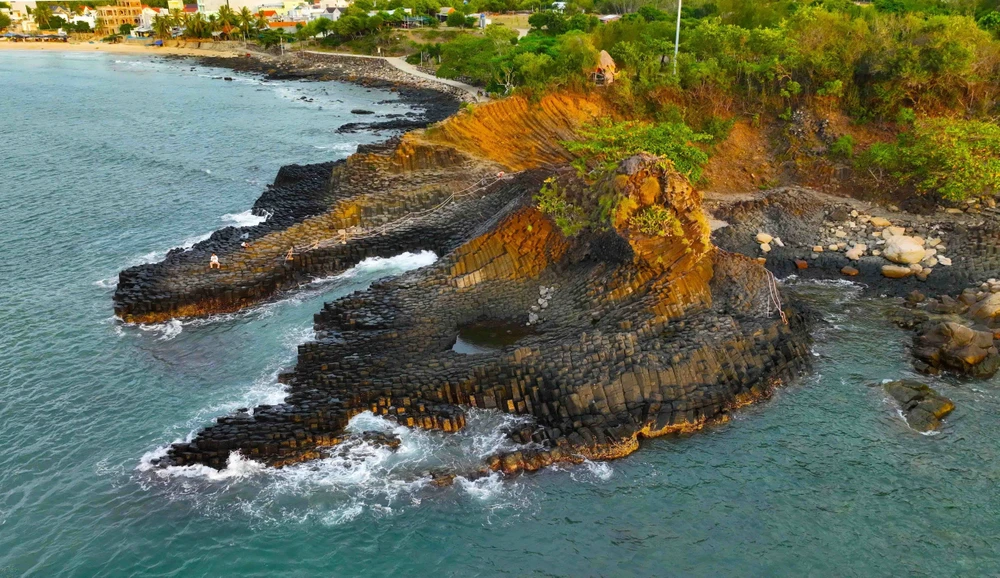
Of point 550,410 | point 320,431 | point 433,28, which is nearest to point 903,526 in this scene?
point 550,410

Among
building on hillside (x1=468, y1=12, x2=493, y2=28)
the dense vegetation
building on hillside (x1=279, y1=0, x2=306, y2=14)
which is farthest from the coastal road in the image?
building on hillside (x1=279, y1=0, x2=306, y2=14)

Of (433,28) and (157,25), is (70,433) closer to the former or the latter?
(433,28)

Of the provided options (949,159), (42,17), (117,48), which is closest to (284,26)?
(117,48)

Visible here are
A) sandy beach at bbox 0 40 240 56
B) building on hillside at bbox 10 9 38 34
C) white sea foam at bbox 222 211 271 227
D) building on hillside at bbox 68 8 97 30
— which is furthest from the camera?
building on hillside at bbox 10 9 38 34

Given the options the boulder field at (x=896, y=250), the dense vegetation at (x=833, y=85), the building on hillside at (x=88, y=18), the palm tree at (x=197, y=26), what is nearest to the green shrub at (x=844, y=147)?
the dense vegetation at (x=833, y=85)

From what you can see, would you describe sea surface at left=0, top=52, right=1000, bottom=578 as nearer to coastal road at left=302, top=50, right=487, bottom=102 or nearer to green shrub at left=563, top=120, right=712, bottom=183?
green shrub at left=563, top=120, right=712, bottom=183

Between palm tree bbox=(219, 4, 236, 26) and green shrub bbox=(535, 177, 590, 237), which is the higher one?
palm tree bbox=(219, 4, 236, 26)

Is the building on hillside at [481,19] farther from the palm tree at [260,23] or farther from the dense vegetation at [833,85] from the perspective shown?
the dense vegetation at [833,85]
